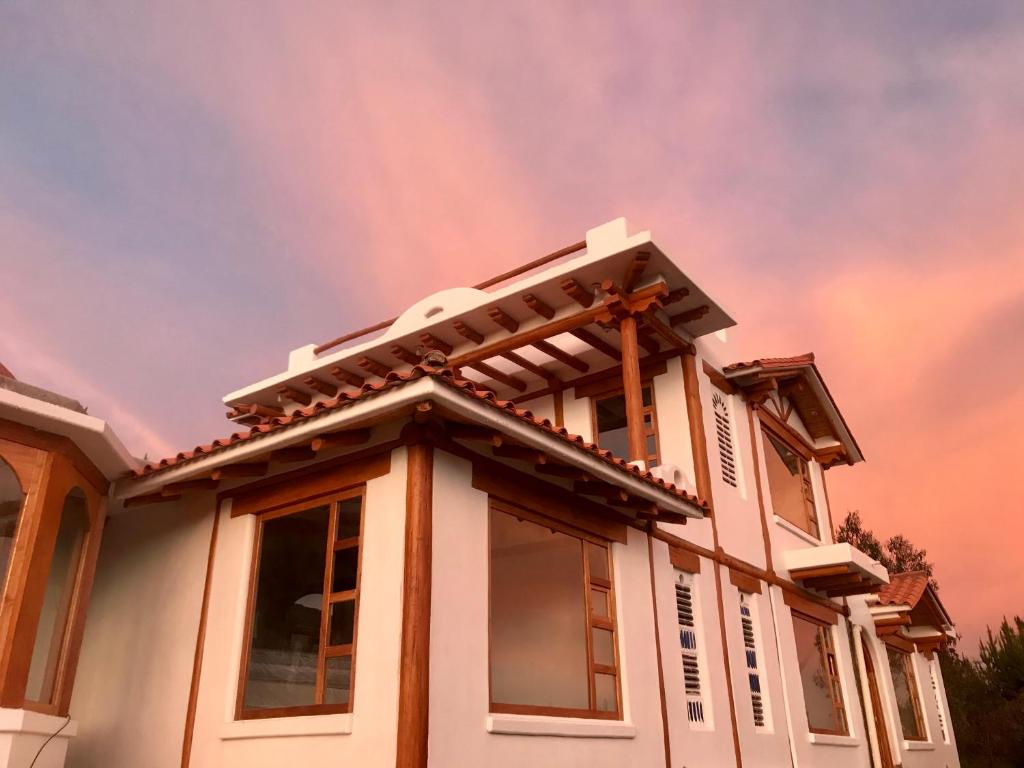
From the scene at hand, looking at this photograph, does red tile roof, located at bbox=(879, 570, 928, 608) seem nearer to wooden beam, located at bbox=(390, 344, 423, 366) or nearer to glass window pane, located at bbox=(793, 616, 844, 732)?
glass window pane, located at bbox=(793, 616, 844, 732)

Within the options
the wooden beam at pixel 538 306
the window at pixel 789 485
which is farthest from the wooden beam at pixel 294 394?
the window at pixel 789 485

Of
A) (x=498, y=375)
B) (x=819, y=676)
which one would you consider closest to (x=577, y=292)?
(x=498, y=375)

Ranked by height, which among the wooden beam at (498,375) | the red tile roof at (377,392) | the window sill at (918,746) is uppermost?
the wooden beam at (498,375)

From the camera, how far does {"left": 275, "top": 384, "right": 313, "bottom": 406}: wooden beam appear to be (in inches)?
563

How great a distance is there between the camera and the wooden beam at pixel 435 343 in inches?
501

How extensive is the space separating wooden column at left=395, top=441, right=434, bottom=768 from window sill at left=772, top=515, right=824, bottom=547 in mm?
8388

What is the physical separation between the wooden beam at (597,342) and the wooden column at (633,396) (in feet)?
3.64

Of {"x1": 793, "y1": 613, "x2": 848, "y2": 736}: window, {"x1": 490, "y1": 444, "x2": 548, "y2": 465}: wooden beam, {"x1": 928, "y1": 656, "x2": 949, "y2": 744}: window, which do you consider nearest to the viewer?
{"x1": 490, "y1": 444, "x2": 548, "y2": 465}: wooden beam

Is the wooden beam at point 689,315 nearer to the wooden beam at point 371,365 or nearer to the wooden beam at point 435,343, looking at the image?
the wooden beam at point 435,343

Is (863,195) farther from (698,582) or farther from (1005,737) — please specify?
(1005,737)

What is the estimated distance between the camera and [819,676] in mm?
13930

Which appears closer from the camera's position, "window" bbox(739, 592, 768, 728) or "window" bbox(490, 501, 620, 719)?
"window" bbox(490, 501, 620, 719)

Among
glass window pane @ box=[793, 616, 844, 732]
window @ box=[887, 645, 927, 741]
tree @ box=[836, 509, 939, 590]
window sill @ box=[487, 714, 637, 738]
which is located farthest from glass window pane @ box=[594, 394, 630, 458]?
tree @ box=[836, 509, 939, 590]

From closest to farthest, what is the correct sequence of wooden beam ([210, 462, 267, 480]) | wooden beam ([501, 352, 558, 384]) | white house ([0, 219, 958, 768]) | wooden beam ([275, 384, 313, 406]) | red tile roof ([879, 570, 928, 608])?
white house ([0, 219, 958, 768]), wooden beam ([210, 462, 267, 480]), wooden beam ([501, 352, 558, 384]), wooden beam ([275, 384, 313, 406]), red tile roof ([879, 570, 928, 608])
